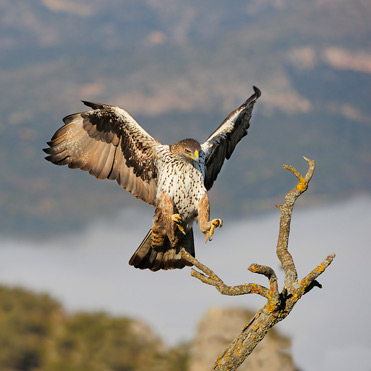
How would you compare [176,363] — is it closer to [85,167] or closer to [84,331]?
[84,331]

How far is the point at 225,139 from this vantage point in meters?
10.5

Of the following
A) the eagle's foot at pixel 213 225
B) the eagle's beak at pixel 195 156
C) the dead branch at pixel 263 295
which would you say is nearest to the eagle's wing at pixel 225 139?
the eagle's beak at pixel 195 156

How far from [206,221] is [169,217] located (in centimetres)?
52

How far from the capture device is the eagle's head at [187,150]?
29.3ft

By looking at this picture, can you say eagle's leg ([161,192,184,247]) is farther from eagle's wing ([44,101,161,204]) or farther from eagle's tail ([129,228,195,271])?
eagle's wing ([44,101,161,204])

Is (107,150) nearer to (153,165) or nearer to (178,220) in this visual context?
(153,165)

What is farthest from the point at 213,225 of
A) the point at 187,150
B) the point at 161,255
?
the point at 161,255

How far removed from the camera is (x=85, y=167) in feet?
32.8

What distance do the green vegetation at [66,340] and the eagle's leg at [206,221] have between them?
94.3 ft

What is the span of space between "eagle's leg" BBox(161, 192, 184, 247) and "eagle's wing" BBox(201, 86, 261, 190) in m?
1.20

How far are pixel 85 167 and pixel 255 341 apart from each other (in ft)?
14.5

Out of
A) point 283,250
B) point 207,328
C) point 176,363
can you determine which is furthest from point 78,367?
point 283,250

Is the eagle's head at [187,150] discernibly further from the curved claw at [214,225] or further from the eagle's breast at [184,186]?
the curved claw at [214,225]

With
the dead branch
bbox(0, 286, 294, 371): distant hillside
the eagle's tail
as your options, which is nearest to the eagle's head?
the eagle's tail
